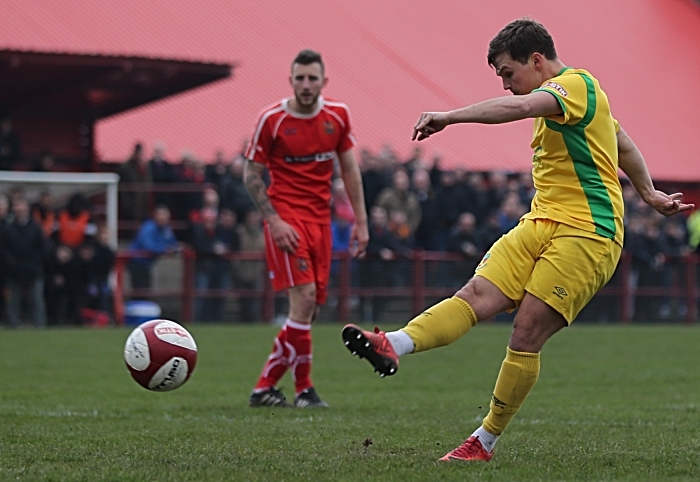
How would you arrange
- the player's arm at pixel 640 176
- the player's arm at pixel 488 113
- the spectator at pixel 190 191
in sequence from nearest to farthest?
the player's arm at pixel 488 113 < the player's arm at pixel 640 176 < the spectator at pixel 190 191

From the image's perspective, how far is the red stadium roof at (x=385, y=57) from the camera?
28.5 m

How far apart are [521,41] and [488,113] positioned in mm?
599

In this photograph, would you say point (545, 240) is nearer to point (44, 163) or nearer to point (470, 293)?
point (470, 293)

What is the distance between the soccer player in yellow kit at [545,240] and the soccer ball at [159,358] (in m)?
1.78

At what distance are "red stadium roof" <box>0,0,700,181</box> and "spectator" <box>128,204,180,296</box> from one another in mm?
5090

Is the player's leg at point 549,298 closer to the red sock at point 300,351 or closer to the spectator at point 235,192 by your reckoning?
the red sock at point 300,351

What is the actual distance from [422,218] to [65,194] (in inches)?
238

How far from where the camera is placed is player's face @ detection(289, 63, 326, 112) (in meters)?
8.79

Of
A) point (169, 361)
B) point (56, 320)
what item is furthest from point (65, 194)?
point (169, 361)

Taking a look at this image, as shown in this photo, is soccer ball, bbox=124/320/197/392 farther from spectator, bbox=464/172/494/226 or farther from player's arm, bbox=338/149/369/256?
spectator, bbox=464/172/494/226

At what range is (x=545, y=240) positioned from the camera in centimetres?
610

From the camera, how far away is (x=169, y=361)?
23.5ft

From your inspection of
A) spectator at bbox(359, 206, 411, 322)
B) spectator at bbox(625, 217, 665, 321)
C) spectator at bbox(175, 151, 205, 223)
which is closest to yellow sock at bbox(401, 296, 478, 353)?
spectator at bbox(359, 206, 411, 322)

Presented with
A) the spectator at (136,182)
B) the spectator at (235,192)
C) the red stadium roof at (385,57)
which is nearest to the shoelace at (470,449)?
the spectator at (235,192)
